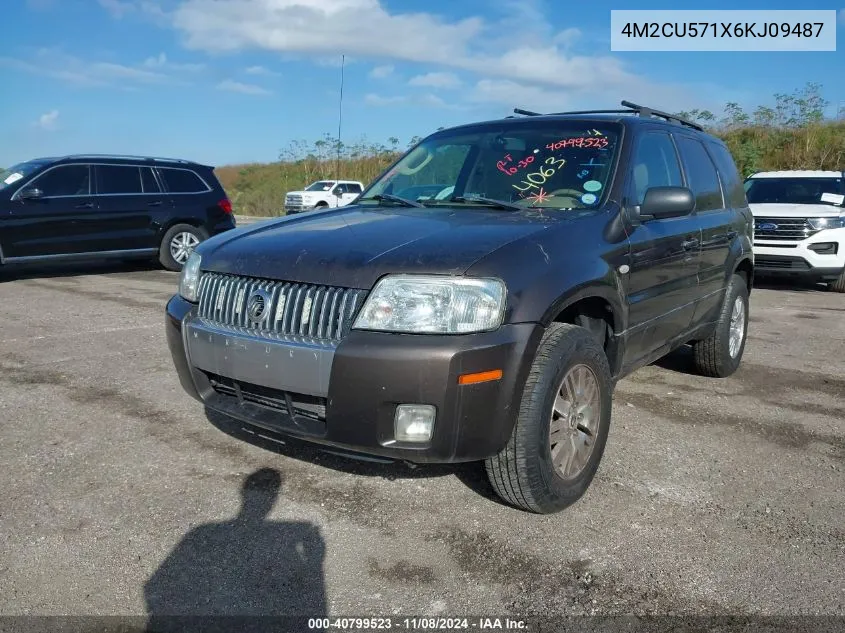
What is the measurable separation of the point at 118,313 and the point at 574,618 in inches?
255

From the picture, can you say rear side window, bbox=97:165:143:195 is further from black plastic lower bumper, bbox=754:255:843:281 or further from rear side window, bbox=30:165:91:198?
black plastic lower bumper, bbox=754:255:843:281

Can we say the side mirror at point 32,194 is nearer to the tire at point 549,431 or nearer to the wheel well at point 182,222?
the wheel well at point 182,222

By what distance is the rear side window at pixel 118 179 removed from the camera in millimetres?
10398

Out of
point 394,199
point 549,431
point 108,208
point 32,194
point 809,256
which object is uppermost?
point 32,194

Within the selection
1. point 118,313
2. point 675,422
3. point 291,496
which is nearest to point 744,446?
point 675,422

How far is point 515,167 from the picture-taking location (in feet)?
13.0

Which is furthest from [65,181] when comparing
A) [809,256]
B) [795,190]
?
[795,190]

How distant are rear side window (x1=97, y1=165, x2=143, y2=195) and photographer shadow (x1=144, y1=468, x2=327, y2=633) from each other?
340 inches

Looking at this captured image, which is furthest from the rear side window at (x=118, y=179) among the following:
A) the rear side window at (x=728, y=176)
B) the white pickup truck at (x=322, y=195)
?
the white pickup truck at (x=322, y=195)

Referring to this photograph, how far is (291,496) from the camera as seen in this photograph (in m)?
3.26

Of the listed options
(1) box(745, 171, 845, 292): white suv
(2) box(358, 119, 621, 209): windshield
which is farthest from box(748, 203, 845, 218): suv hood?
(2) box(358, 119, 621, 209): windshield

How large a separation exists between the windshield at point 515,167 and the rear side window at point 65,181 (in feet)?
23.5

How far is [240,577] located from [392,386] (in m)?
0.88

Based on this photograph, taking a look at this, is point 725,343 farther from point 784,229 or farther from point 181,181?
point 181,181
